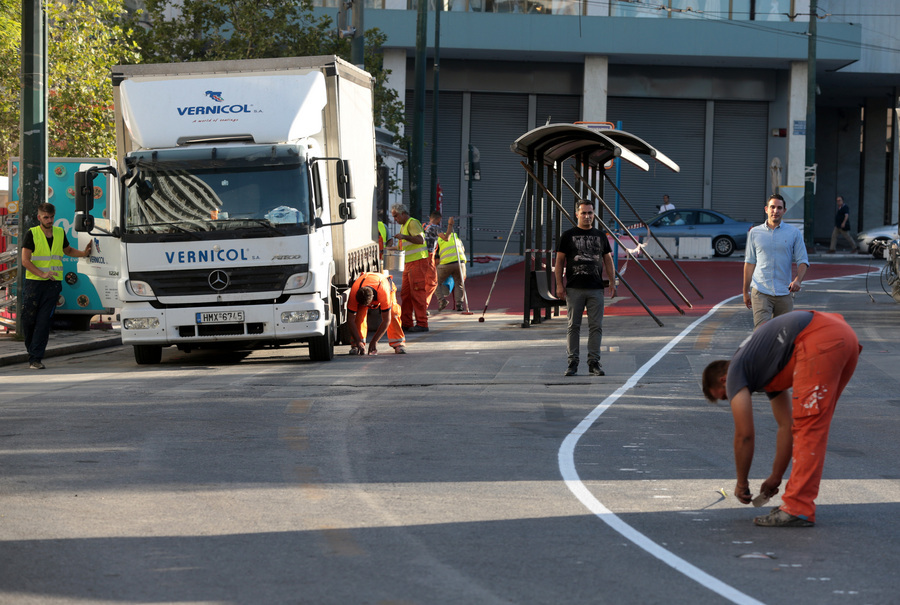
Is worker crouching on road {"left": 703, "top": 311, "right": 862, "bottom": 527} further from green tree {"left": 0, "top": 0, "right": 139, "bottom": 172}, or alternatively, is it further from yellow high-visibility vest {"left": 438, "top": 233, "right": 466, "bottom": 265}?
green tree {"left": 0, "top": 0, "right": 139, "bottom": 172}

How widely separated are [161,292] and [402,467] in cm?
656

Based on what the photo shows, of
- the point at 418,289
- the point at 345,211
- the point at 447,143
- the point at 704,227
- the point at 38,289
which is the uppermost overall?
the point at 447,143

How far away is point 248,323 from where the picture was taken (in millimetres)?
13648

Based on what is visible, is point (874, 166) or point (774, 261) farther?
point (874, 166)

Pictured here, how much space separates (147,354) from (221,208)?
2.04m

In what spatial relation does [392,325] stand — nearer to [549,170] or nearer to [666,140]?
[549,170]

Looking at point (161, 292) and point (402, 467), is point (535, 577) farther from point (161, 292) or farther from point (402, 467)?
point (161, 292)

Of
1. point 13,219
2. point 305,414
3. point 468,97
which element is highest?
point 468,97

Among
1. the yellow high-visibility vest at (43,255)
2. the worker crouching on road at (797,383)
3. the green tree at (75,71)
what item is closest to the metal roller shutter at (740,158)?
the green tree at (75,71)

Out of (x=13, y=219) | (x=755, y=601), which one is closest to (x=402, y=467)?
(x=755, y=601)

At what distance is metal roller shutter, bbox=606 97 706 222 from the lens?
4659 cm

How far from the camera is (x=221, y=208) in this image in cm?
1370

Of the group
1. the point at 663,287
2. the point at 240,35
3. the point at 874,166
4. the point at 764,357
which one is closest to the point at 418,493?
the point at 764,357

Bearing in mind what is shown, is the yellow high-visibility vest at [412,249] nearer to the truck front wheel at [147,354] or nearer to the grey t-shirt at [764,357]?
the truck front wheel at [147,354]
